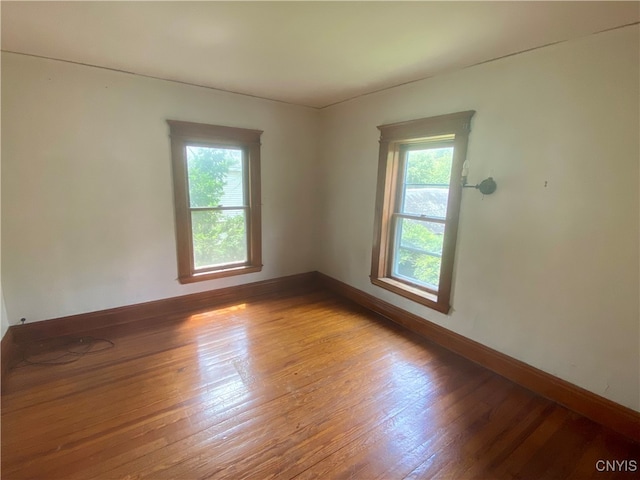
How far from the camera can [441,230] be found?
9.23ft

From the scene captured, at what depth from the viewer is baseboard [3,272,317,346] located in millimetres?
2686

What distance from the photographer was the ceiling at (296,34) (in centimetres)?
162

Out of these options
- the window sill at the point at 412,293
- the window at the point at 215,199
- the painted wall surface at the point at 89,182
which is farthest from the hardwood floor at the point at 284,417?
the window at the point at 215,199

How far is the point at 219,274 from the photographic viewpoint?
3.50m

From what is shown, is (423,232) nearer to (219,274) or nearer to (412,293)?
(412,293)

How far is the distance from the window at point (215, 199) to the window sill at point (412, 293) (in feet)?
4.92

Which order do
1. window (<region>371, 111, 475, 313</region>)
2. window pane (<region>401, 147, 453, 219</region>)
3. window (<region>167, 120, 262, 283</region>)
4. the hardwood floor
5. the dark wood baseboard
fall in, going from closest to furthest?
the hardwood floor → the dark wood baseboard → window (<region>371, 111, 475, 313</region>) → window pane (<region>401, 147, 453, 219</region>) → window (<region>167, 120, 262, 283</region>)

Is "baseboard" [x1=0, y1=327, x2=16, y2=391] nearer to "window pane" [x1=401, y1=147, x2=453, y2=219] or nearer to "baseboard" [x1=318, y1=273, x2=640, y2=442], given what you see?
"baseboard" [x1=318, y1=273, x2=640, y2=442]

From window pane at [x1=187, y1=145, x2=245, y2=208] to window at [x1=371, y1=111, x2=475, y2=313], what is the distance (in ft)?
5.16

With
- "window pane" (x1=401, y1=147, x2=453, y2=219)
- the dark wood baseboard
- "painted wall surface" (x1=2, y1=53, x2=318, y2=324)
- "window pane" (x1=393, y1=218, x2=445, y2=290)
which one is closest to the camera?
the dark wood baseboard

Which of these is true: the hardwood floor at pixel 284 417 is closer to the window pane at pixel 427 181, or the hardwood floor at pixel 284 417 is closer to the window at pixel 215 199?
the window at pixel 215 199

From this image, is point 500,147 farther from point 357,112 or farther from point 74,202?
point 74,202

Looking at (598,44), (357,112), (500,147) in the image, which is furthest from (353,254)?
(598,44)
